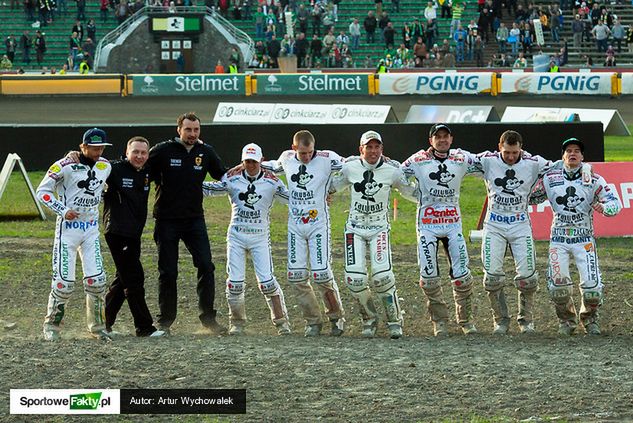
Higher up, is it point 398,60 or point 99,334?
point 398,60

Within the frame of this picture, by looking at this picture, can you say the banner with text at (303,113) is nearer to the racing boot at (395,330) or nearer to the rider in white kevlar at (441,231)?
the rider in white kevlar at (441,231)

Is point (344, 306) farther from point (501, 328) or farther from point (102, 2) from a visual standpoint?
point (102, 2)

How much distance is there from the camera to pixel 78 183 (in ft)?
39.5

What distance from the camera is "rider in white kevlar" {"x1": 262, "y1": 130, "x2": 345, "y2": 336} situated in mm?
12594

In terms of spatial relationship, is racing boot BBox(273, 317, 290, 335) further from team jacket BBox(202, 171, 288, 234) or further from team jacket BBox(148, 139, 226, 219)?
team jacket BBox(148, 139, 226, 219)

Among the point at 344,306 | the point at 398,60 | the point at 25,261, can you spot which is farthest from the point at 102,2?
the point at 344,306

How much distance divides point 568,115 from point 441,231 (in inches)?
729

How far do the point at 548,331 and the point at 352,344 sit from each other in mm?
2733

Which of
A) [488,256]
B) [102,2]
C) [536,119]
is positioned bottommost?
[488,256]

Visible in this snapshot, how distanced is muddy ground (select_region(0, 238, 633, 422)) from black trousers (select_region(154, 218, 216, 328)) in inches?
17.0

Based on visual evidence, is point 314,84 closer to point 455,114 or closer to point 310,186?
point 455,114

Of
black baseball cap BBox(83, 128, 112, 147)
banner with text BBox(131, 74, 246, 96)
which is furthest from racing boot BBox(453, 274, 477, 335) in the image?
banner with text BBox(131, 74, 246, 96)

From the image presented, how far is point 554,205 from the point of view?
41.6 feet

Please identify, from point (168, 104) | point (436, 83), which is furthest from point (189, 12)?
point (436, 83)
